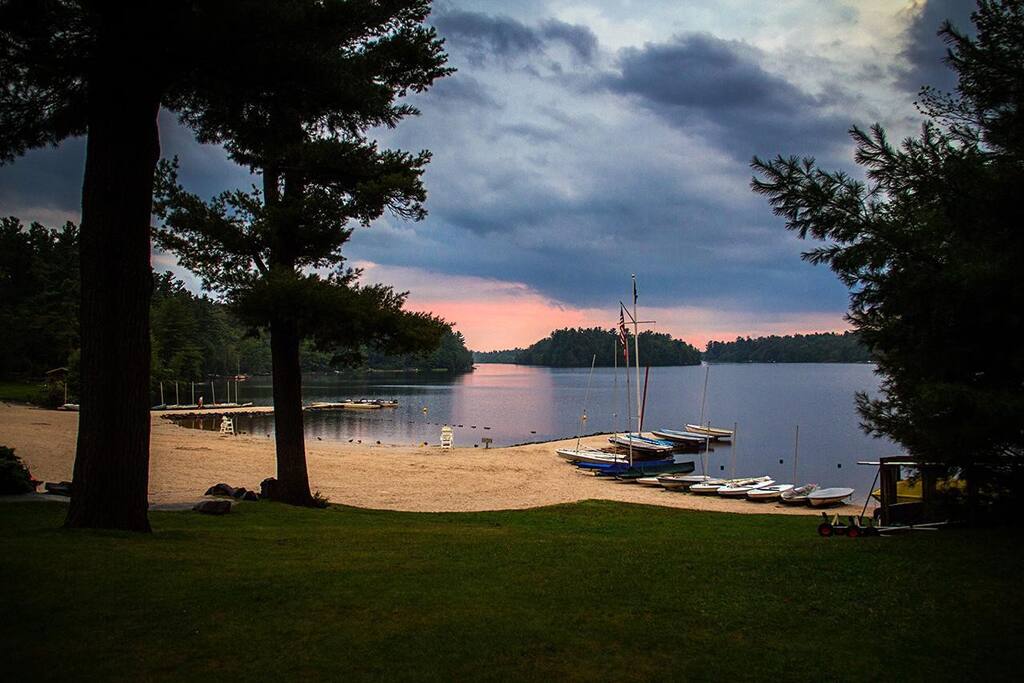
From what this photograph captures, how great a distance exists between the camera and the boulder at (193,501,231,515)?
11445 millimetres

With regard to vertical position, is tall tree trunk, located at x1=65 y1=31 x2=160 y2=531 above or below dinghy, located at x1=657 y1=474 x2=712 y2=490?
above

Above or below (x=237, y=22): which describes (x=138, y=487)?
below

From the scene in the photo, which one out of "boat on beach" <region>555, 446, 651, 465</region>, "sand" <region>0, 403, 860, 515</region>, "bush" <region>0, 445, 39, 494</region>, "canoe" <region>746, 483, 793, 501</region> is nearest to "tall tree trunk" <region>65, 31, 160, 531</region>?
"bush" <region>0, 445, 39, 494</region>

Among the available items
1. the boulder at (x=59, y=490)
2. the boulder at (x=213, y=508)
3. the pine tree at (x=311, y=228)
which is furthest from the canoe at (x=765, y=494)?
the boulder at (x=59, y=490)

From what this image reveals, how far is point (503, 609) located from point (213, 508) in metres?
7.81

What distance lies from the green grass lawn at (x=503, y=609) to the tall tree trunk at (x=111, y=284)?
67 cm

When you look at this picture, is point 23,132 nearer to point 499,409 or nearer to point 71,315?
point 71,315

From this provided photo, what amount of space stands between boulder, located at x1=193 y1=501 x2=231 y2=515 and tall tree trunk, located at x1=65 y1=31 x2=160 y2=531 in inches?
125

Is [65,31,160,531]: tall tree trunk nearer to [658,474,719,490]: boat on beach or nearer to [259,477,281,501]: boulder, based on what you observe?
[259,477,281,501]: boulder

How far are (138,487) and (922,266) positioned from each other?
8951 mm

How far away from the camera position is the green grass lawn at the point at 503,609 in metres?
4.43

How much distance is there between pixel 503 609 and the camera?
17.9 ft

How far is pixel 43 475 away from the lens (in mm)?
18859

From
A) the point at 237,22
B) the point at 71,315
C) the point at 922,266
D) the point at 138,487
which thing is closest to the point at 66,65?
the point at 237,22
